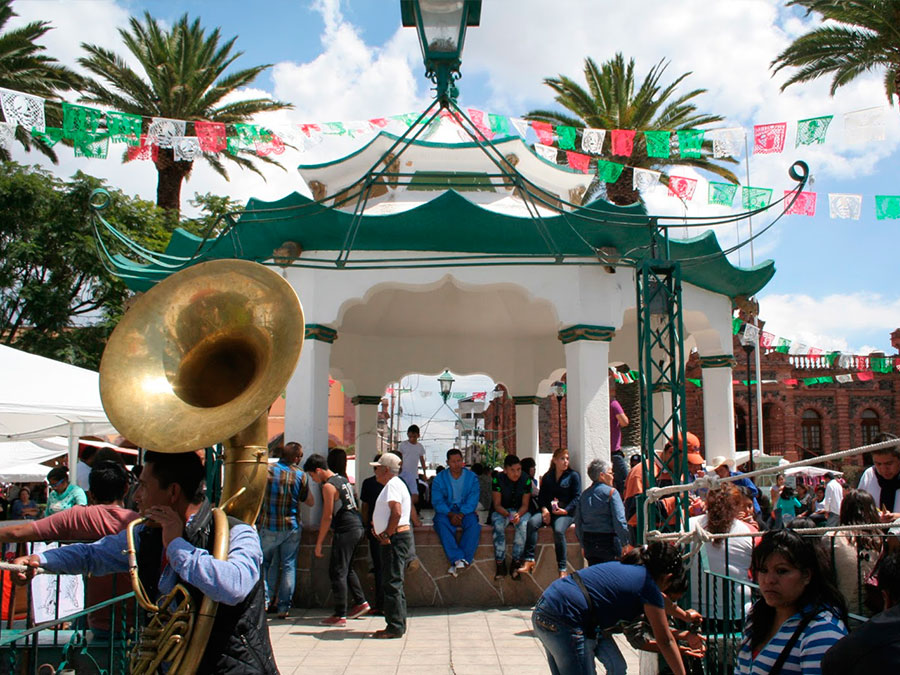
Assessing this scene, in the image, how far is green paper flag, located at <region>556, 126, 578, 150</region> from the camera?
449 inches

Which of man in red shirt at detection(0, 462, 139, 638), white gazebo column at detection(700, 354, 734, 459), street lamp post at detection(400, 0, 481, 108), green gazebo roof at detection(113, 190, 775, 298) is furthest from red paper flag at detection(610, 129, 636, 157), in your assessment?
man in red shirt at detection(0, 462, 139, 638)

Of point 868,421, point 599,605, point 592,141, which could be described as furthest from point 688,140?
point 868,421

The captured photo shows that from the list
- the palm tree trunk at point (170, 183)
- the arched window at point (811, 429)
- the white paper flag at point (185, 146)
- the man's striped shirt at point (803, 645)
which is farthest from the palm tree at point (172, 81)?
the arched window at point (811, 429)

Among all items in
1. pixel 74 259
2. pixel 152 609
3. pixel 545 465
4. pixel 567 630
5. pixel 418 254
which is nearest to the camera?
pixel 152 609

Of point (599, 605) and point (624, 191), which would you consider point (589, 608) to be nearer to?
point (599, 605)

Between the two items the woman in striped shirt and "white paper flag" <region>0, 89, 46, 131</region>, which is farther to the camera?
"white paper flag" <region>0, 89, 46, 131</region>

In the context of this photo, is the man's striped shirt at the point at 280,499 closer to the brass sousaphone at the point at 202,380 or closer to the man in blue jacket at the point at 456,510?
the man in blue jacket at the point at 456,510

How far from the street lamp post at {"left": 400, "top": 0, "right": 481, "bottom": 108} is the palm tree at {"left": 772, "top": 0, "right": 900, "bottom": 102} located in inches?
484

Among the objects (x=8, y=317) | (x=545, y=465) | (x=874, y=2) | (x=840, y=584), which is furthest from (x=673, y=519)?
(x=8, y=317)

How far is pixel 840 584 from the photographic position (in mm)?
4141

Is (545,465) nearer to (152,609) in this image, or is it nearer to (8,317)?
(8,317)

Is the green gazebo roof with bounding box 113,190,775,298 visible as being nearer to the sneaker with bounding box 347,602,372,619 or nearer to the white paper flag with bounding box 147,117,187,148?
the white paper flag with bounding box 147,117,187,148

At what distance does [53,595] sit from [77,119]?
23.8 ft

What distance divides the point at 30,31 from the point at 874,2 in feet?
55.8
